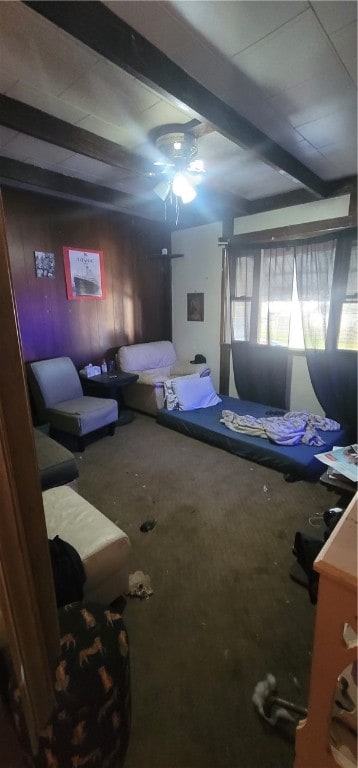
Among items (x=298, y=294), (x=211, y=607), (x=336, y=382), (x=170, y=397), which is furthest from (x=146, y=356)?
(x=211, y=607)

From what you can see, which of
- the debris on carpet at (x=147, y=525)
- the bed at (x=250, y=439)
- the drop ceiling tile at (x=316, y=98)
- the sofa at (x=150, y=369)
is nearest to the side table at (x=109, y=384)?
the sofa at (x=150, y=369)

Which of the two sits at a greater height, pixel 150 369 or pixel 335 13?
pixel 335 13

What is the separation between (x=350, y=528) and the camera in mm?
697

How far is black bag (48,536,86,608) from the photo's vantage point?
1299 mm

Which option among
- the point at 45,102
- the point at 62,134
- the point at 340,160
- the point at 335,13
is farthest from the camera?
the point at 340,160

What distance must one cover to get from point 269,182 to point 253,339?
67.3 inches

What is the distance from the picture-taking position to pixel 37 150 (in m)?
2.54

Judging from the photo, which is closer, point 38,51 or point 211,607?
point 38,51

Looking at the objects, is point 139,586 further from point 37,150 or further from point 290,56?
point 37,150

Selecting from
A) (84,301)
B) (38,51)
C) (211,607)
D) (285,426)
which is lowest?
(211,607)

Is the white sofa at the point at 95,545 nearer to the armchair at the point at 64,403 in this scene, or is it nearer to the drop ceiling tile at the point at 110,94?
the armchair at the point at 64,403

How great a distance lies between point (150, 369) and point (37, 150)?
2690mm

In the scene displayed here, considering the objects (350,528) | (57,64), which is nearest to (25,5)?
(57,64)

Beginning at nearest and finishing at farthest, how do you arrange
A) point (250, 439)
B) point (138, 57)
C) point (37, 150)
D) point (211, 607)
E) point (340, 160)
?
point (138, 57) → point (211, 607) → point (37, 150) → point (340, 160) → point (250, 439)
